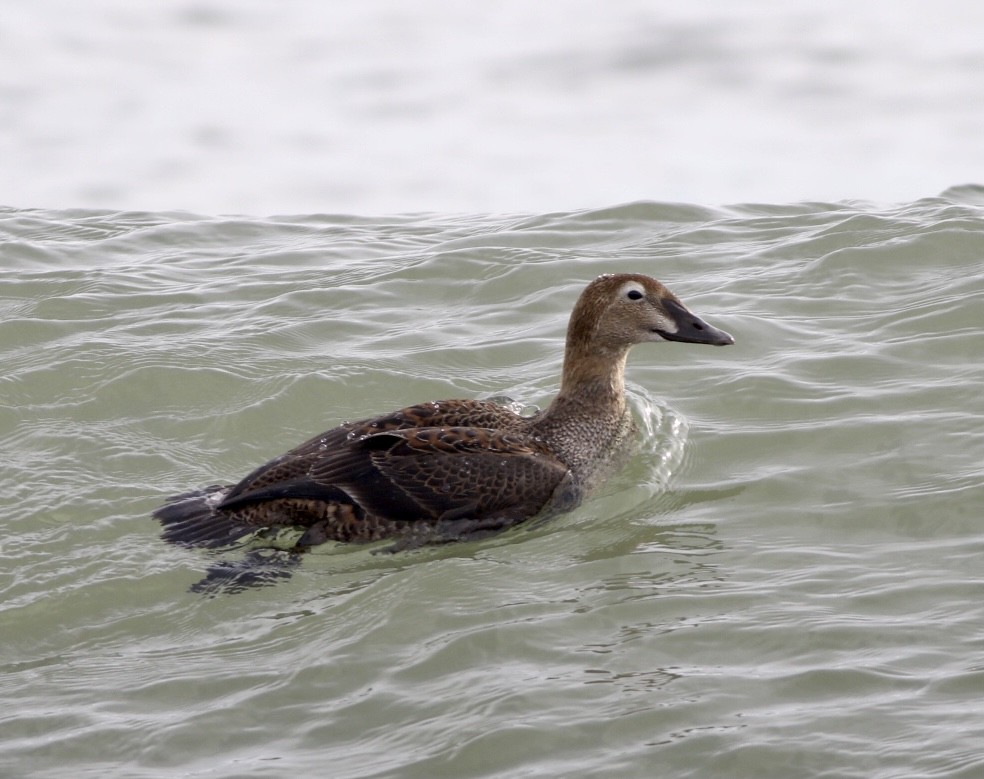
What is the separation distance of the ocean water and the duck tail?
0.09 metres

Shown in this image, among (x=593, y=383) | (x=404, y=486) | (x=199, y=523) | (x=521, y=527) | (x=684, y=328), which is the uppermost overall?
(x=684, y=328)

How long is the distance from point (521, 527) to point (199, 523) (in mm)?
1632

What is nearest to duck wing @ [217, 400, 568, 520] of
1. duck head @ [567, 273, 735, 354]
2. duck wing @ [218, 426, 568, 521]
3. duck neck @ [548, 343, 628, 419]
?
duck wing @ [218, 426, 568, 521]

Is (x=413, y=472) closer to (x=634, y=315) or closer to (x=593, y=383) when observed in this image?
(x=593, y=383)

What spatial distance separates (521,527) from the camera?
8117mm

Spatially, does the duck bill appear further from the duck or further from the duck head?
the duck

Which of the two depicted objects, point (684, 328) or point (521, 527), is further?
point (684, 328)

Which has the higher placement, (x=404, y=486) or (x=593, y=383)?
(x=593, y=383)

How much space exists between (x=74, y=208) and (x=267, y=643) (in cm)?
795

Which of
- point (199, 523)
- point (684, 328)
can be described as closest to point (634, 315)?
point (684, 328)

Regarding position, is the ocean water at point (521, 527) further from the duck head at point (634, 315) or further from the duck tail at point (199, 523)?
the duck head at point (634, 315)

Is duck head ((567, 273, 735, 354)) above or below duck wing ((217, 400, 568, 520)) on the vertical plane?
above

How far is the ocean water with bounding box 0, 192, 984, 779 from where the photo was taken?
20.3 feet

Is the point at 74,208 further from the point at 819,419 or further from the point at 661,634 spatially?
the point at 661,634
